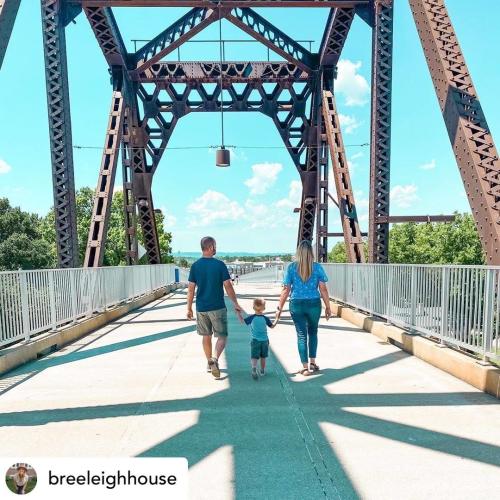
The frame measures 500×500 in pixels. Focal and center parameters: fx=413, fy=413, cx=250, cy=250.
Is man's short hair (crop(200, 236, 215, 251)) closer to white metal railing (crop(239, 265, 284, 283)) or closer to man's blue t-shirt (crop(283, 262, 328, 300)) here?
man's blue t-shirt (crop(283, 262, 328, 300))

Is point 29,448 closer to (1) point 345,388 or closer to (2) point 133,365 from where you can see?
(2) point 133,365

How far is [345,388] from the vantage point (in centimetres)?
496

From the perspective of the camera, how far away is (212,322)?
5375 mm

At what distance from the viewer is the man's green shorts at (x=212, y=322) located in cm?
535

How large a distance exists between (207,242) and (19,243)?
1594 inches

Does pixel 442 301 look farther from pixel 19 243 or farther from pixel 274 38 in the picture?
pixel 19 243

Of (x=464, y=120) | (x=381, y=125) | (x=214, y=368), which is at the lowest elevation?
(x=214, y=368)

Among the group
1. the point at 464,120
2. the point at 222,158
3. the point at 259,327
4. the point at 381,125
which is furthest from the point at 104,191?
the point at 464,120

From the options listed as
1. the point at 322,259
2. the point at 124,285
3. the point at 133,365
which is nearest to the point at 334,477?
the point at 133,365

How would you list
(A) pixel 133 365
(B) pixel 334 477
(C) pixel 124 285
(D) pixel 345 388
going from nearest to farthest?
(B) pixel 334 477 < (D) pixel 345 388 < (A) pixel 133 365 < (C) pixel 124 285

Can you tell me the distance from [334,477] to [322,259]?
15.9m

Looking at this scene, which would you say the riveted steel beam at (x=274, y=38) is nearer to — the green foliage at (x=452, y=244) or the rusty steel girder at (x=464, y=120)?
the rusty steel girder at (x=464, y=120)

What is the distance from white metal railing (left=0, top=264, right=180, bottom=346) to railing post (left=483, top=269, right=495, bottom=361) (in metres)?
6.56

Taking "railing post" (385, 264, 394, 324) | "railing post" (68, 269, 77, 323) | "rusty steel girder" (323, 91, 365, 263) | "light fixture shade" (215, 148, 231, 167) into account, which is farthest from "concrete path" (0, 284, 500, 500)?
"light fixture shade" (215, 148, 231, 167)
